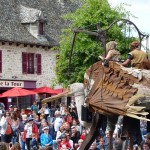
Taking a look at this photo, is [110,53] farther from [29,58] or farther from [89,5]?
[29,58]

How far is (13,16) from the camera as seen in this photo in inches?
1715

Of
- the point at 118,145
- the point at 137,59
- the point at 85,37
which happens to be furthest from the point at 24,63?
the point at 137,59

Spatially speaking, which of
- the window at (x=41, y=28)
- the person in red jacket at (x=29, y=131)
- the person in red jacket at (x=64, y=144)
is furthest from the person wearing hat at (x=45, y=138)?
the window at (x=41, y=28)

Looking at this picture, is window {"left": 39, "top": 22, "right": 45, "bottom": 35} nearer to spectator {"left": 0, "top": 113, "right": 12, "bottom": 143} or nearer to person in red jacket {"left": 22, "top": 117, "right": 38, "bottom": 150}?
spectator {"left": 0, "top": 113, "right": 12, "bottom": 143}

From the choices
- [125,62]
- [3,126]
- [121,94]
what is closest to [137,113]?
[121,94]

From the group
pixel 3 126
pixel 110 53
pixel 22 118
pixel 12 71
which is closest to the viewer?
pixel 110 53

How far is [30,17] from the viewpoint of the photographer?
4481 cm

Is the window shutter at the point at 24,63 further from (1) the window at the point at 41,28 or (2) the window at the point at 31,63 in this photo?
(1) the window at the point at 41,28

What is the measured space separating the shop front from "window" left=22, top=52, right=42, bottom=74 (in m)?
0.90

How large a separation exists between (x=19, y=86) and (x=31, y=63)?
2802 millimetres

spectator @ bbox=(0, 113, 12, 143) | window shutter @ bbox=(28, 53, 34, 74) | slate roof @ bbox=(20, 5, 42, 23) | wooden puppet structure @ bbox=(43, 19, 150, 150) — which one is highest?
slate roof @ bbox=(20, 5, 42, 23)

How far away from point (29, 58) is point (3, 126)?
67.3ft

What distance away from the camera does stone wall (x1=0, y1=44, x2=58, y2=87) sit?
41.2m

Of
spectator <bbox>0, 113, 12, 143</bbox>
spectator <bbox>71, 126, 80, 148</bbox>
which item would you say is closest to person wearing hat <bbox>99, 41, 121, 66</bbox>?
spectator <bbox>71, 126, 80, 148</bbox>
